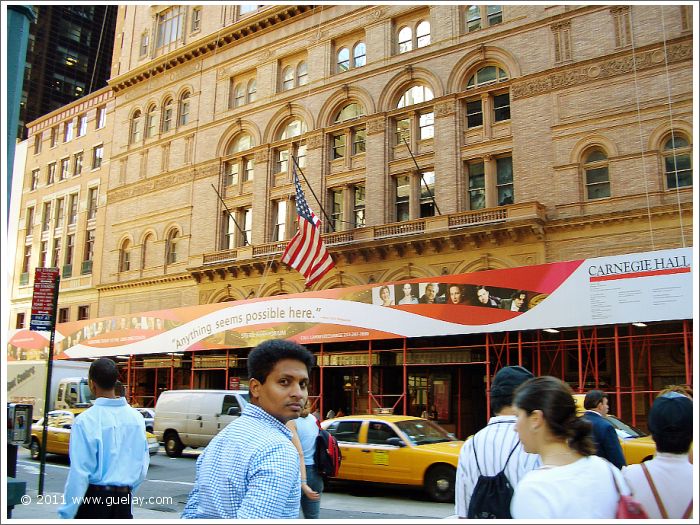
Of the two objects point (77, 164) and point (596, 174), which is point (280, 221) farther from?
point (77, 164)

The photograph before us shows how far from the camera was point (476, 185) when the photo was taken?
2655cm

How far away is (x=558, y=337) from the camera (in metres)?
23.1

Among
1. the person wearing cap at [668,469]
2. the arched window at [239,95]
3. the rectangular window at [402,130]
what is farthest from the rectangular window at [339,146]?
the person wearing cap at [668,469]

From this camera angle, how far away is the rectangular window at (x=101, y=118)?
1714 inches

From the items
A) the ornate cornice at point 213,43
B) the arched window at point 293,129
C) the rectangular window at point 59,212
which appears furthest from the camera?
the rectangular window at point 59,212

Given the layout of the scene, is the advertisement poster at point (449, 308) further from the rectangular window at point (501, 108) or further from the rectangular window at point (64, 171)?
the rectangular window at point (64, 171)

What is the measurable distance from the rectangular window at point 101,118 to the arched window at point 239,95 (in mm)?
12107

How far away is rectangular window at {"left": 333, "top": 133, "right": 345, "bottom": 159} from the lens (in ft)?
101

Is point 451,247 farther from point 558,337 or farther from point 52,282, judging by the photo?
point 52,282

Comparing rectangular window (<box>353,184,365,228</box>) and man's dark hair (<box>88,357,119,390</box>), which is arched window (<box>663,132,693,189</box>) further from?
man's dark hair (<box>88,357,119,390</box>)

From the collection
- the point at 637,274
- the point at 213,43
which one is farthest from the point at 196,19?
the point at 637,274

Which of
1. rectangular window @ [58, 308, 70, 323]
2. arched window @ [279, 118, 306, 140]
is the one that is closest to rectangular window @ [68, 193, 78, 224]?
rectangular window @ [58, 308, 70, 323]

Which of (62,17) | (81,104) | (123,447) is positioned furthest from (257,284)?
(62,17)

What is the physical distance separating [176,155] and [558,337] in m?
24.4
